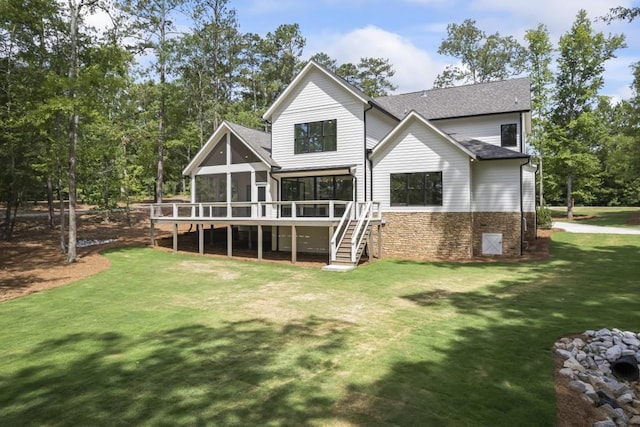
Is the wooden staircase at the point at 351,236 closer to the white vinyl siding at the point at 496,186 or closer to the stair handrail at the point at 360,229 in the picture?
the stair handrail at the point at 360,229

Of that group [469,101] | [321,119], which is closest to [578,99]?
[469,101]

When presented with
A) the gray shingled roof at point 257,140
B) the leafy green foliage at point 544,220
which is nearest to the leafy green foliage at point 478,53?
the leafy green foliage at point 544,220

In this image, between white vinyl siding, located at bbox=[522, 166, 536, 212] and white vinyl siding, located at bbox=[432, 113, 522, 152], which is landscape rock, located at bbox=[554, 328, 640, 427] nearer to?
white vinyl siding, located at bbox=[522, 166, 536, 212]

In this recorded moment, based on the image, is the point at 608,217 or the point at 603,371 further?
the point at 608,217

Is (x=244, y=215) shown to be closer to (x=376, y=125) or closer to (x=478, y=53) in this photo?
(x=376, y=125)

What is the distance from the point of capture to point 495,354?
622 cm

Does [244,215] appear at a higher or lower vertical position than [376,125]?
lower

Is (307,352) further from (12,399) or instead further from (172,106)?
(172,106)

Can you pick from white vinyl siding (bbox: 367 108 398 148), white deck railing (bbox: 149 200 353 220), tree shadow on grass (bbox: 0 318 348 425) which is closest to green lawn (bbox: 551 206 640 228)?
white vinyl siding (bbox: 367 108 398 148)

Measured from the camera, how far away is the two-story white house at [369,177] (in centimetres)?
1691

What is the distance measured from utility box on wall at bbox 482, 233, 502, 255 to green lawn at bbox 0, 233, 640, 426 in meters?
4.19

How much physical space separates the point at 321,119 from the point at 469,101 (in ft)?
29.6

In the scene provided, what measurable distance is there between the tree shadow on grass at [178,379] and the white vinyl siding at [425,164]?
11.3 meters

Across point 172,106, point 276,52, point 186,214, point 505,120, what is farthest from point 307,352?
point 276,52
